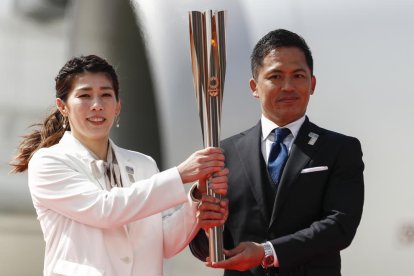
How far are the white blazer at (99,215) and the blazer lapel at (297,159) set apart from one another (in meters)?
0.27

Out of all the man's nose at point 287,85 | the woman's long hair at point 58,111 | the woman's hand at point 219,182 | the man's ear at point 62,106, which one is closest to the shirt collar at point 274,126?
the man's nose at point 287,85

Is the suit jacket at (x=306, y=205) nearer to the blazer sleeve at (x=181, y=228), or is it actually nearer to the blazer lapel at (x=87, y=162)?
the blazer sleeve at (x=181, y=228)

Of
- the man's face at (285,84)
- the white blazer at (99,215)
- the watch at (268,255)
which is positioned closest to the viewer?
the white blazer at (99,215)

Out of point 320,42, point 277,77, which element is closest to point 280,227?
point 277,77

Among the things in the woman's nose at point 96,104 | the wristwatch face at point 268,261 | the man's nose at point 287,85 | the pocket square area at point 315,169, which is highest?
the man's nose at point 287,85

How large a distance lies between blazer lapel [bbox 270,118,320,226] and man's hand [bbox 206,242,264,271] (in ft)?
0.41

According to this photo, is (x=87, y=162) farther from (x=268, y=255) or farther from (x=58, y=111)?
(x=268, y=255)

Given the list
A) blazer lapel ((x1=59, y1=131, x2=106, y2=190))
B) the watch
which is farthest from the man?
blazer lapel ((x1=59, y1=131, x2=106, y2=190))

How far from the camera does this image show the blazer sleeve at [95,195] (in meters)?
2.57

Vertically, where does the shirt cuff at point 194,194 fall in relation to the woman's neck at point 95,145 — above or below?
below

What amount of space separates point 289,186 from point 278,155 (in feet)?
0.45

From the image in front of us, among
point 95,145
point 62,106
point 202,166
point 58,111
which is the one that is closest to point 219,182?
point 202,166

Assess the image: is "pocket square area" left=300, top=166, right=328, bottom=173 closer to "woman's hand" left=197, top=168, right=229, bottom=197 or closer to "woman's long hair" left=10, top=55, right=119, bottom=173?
"woman's hand" left=197, top=168, right=229, bottom=197

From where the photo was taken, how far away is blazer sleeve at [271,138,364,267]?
2.66 meters
